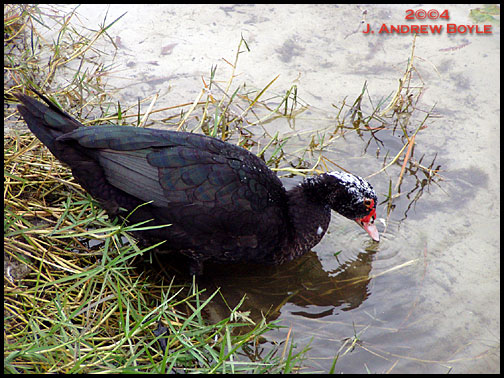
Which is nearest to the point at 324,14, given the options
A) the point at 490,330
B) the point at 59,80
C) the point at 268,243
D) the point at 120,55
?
the point at 120,55

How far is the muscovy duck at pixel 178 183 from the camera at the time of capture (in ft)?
11.2

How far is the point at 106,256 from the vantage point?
3.35 meters

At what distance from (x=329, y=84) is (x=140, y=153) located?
2735 millimetres

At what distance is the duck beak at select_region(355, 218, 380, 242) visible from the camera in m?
3.95

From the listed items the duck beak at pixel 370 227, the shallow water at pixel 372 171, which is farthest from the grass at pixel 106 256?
the duck beak at pixel 370 227

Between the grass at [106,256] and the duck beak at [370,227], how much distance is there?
1.71 ft

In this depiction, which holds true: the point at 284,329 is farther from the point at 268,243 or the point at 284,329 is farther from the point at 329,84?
the point at 329,84

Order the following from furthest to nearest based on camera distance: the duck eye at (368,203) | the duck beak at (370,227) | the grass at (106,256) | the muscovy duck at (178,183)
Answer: the duck beak at (370,227), the duck eye at (368,203), the muscovy duck at (178,183), the grass at (106,256)

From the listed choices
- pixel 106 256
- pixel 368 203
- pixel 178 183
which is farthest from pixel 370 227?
pixel 106 256

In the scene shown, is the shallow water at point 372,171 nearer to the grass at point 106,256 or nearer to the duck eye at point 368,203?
the grass at point 106,256

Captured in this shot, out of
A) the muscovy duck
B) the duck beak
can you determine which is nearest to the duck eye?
the duck beak

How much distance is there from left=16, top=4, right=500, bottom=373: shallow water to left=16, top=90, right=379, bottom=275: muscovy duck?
45 cm

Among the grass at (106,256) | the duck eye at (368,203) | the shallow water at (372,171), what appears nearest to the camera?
the grass at (106,256)

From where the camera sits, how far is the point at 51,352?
2.84m
